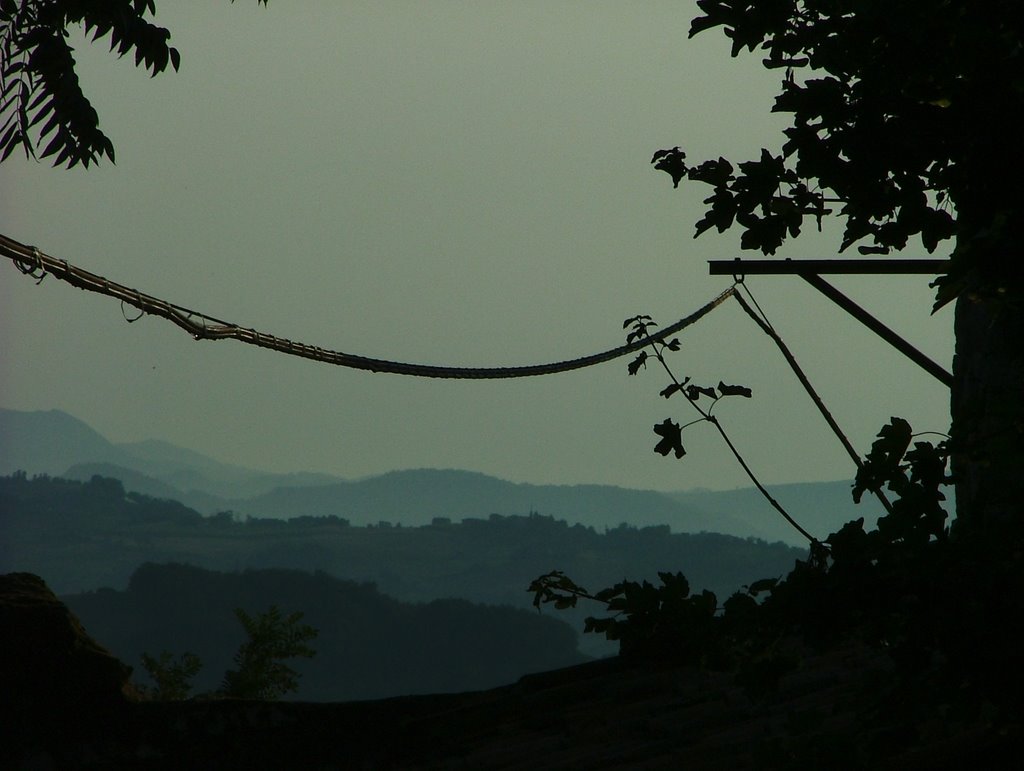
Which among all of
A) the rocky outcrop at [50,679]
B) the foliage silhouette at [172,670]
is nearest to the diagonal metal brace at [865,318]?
the rocky outcrop at [50,679]

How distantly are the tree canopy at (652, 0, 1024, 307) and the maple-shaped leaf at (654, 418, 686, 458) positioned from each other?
3.18 feet

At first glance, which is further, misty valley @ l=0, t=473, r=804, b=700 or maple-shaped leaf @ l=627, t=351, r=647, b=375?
misty valley @ l=0, t=473, r=804, b=700

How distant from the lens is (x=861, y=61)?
7.78ft

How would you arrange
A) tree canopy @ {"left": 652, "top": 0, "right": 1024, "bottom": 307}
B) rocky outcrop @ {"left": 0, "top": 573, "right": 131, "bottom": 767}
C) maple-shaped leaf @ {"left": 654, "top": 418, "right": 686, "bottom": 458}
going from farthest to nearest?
rocky outcrop @ {"left": 0, "top": 573, "right": 131, "bottom": 767}, maple-shaped leaf @ {"left": 654, "top": 418, "right": 686, "bottom": 458}, tree canopy @ {"left": 652, "top": 0, "right": 1024, "bottom": 307}

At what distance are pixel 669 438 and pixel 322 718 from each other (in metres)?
2.82

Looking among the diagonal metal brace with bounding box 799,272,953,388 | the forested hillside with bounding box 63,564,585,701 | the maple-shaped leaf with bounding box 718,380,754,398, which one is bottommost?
the forested hillside with bounding box 63,564,585,701

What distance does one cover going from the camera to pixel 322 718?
539cm

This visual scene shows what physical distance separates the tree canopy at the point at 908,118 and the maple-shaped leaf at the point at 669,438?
97 centimetres

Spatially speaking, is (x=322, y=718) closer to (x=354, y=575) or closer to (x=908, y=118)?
(x=908, y=118)

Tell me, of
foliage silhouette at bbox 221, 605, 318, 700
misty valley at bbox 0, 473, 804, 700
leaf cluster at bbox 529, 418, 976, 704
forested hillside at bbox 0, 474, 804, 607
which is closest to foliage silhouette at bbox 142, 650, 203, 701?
foliage silhouette at bbox 221, 605, 318, 700

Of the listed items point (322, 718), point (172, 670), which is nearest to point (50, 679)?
point (322, 718)

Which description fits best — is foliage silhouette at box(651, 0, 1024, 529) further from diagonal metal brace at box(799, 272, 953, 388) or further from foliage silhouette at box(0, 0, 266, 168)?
foliage silhouette at box(0, 0, 266, 168)

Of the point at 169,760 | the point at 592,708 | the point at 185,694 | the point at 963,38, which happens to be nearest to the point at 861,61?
the point at 963,38

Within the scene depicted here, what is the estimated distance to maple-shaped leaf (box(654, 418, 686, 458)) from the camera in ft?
11.2
